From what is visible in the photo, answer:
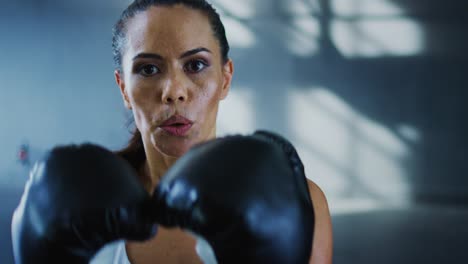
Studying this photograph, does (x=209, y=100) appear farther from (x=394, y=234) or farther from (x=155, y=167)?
(x=394, y=234)

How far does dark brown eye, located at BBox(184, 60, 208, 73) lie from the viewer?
34.2 inches

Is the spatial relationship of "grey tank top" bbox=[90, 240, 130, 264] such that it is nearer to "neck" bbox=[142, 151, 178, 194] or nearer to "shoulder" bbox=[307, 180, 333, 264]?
"neck" bbox=[142, 151, 178, 194]

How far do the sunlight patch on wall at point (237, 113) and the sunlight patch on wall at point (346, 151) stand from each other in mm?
257

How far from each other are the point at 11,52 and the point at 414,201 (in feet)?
8.77

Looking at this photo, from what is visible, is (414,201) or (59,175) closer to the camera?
(59,175)

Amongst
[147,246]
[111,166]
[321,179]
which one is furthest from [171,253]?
[321,179]

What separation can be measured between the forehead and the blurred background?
6.27 ft

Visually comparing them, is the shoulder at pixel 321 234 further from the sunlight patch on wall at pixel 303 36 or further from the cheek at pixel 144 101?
the sunlight patch on wall at pixel 303 36

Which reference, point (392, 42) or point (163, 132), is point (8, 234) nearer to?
point (163, 132)

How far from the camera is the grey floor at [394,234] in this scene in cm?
275

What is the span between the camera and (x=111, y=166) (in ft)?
1.81

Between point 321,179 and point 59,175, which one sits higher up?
point 321,179

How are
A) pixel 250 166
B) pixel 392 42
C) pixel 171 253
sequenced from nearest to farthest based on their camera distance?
pixel 250 166 < pixel 171 253 < pixel 392 42

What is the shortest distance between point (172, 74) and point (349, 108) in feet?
7.07
